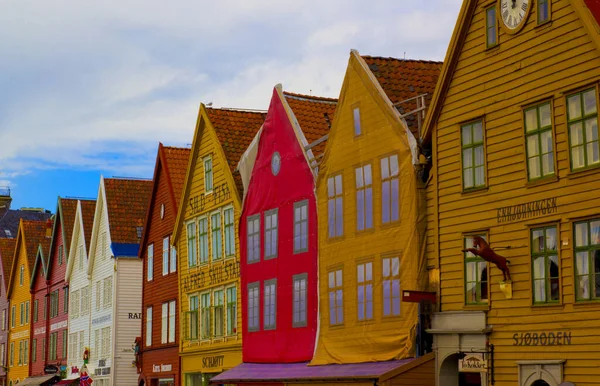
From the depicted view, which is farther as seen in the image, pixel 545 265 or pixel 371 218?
pixel 371 218

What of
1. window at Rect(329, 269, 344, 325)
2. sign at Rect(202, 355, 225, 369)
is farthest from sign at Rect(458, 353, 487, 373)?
sign at Rect(202, 355, 225, 369)

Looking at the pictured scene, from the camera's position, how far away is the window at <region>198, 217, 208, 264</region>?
1800 inches

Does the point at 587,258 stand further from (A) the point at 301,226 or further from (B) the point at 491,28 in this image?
(A) the point at 301,226

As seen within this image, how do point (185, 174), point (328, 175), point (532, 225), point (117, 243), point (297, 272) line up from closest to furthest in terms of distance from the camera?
point (532, 225) → point (328, 175) → point (297, 272) → point (185, 174) → point (117, 243)

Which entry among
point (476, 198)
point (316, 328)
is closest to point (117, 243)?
point (316, 328)

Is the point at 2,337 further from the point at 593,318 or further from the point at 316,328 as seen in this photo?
the point at 593,318

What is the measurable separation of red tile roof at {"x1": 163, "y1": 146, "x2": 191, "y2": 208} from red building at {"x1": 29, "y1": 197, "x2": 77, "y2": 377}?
18.4 metres

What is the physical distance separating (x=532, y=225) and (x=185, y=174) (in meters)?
27.0

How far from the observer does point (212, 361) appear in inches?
1742

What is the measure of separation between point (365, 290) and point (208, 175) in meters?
15.1

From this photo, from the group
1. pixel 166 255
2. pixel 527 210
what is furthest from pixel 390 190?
pixel 166 255

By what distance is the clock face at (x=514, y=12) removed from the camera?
→ 84.8 ft

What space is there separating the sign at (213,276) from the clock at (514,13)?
1870 centimetres

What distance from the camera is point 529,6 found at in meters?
25.6
